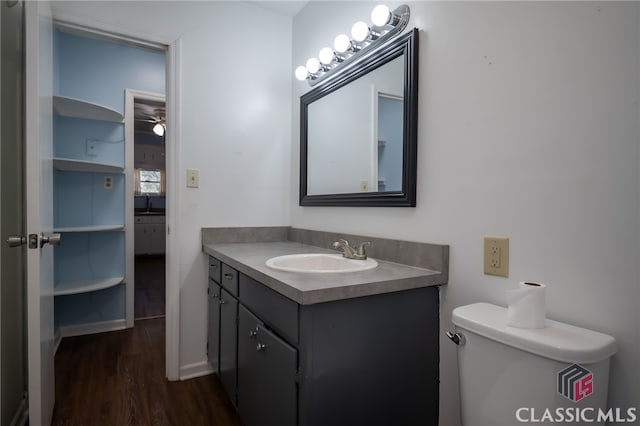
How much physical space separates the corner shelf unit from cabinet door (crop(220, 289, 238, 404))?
4.35 feet

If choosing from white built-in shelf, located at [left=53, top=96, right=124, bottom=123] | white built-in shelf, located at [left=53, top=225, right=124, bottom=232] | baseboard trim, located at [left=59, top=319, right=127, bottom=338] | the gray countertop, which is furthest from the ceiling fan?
the gray countertop

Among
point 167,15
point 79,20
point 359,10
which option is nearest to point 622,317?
point 359,10

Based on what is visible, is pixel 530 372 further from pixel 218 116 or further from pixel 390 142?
pixel 218 116

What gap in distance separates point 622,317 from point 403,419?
0.71 meters

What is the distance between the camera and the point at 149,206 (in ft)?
21.5

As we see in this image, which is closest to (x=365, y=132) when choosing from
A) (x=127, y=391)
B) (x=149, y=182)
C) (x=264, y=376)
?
(x=264, y=376)

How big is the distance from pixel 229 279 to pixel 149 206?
19.1 feet

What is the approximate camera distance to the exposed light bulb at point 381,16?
1327 mm

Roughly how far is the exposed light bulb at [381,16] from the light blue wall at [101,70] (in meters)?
1.69

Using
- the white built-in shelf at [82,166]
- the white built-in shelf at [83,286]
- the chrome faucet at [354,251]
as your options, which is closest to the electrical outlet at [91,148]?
the white built-in shelf at [82,166]

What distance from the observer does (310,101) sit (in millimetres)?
1972

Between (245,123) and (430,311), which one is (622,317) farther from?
(245,123)

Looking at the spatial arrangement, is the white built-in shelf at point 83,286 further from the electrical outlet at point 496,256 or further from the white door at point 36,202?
the electrical outlet at point 496,256

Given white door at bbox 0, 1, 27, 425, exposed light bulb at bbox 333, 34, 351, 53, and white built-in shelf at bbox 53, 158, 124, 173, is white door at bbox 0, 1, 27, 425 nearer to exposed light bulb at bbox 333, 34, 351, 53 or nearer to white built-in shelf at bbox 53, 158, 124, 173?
white built-in shelf at bbox 53, 158, 124, 173
